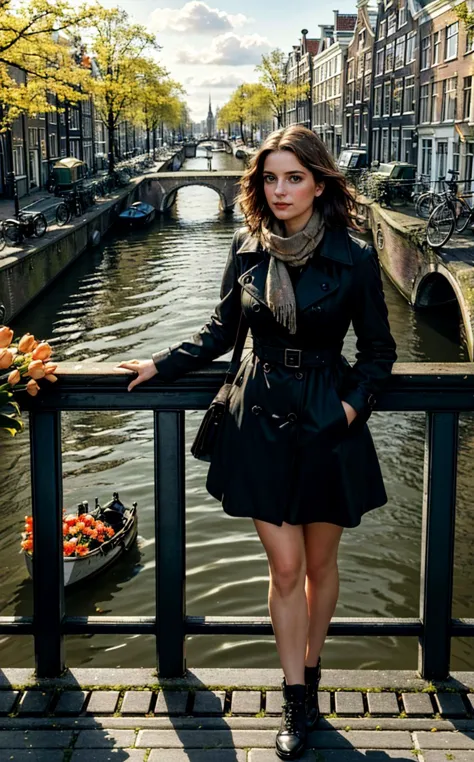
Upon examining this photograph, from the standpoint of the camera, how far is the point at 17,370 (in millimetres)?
2129

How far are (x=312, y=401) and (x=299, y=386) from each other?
0.15 ft

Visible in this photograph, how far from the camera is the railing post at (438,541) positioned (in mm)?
2279

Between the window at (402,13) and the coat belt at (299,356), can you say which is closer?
the coat belt at (299,356)

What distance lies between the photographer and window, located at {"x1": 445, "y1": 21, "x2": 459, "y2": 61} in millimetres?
25938

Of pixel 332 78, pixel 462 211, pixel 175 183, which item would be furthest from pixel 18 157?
pixel 332 78

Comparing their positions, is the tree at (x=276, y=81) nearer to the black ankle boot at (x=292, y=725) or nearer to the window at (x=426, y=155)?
the window at (x=426, y=155)

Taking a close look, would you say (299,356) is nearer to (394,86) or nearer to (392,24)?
(394,86)

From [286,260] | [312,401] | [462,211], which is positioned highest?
[286,260]

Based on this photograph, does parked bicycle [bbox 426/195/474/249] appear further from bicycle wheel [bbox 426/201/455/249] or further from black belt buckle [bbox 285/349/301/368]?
black belt buckle [bbox 285/349/301/368]

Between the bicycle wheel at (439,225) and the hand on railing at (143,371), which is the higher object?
the hand on railing at (143,371)

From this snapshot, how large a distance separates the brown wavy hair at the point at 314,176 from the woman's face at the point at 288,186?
0.02m

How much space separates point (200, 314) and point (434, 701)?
15.9 metres

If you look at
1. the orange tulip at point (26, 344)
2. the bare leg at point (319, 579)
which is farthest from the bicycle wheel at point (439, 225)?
the orange tulip at point (26, 344)

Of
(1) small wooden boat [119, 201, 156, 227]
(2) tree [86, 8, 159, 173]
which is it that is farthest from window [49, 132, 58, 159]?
(1) small wooden boat [119, 201, 156, 227]
